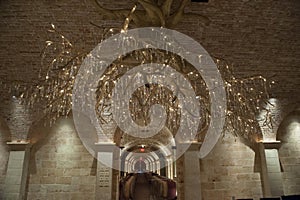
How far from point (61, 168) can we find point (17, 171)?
100 cm

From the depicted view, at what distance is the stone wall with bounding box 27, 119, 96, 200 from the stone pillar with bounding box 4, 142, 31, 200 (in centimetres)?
24

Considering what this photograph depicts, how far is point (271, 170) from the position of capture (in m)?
6.66

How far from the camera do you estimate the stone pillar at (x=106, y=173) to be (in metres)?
6.17

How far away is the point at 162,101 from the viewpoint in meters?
4.54

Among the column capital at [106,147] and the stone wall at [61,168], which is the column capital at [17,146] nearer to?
the stone wall at [61,168]

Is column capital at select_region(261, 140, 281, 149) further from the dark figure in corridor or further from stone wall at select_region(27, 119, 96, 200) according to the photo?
the dark figure in corridor

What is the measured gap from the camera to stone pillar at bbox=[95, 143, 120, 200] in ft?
20.2

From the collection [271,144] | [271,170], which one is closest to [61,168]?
[271,170]

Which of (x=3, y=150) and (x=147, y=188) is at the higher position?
(x=3, y=150)

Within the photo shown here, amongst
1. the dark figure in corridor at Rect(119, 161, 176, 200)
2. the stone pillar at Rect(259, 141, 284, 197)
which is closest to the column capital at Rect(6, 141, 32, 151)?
the dark figure in corridor at Rect(119, 161, 176, 200)

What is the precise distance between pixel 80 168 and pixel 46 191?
96 centimetres

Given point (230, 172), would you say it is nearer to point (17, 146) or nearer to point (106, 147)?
point (106, 147)

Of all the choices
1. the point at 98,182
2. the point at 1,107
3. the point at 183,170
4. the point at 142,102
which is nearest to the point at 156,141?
the point at 183,170

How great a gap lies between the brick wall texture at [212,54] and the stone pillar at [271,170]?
0.77ft
